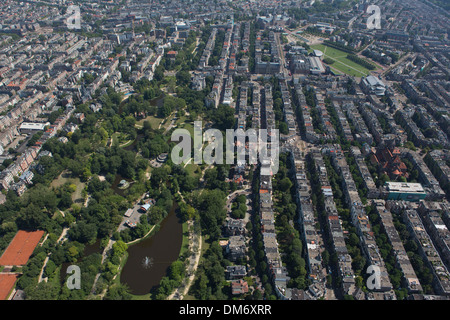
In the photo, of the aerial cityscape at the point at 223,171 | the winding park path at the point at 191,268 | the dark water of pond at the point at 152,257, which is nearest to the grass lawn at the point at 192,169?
the aerial cityscape at the point at 223,171

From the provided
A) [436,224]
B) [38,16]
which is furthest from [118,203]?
[38,16]

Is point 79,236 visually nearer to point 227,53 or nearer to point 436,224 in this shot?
point 436,224

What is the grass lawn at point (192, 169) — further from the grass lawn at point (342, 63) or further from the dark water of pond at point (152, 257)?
the grass lawn at point (342, 63)

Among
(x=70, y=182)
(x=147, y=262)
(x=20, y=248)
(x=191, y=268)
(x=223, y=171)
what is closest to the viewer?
(x=191, y=268)

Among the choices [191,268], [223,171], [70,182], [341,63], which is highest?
[223,171]

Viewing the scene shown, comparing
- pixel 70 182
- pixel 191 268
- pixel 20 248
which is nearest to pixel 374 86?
pixel 191 268

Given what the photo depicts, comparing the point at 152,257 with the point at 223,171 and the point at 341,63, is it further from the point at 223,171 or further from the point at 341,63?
the point at 341,63
